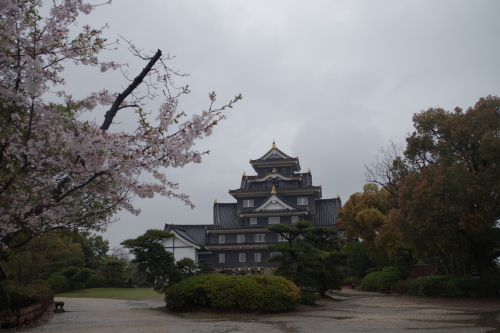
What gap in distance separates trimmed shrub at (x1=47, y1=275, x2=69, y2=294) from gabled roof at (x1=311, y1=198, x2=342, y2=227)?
23465mm

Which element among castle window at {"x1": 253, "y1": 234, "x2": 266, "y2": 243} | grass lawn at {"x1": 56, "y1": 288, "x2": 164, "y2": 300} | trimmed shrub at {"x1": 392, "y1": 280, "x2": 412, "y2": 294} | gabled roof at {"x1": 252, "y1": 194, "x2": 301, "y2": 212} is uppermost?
gabled roof at {"x1": 252, "y1": 194, "x2": 301, "y2": 212}

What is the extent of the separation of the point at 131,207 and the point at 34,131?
2085 millimetres

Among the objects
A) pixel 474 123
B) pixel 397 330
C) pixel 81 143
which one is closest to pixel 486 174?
pixel 474 123

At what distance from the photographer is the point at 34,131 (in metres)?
5.46

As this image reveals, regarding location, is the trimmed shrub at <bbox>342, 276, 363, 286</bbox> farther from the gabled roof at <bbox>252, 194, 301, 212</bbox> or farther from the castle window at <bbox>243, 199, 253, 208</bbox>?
the castle window at <bbox>243, 199, 253, 208</bbox>

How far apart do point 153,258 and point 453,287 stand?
14.6m

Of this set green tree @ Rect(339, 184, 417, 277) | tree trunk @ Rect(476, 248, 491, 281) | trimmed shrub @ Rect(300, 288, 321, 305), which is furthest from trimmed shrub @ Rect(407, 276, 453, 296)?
trimmed shrub @ Rect(300, 288, 321, 305)

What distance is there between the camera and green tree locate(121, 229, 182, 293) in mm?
17500


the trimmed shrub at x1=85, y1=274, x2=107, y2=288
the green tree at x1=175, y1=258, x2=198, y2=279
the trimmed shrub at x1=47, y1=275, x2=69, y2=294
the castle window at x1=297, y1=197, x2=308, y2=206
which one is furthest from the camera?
the castle window at x1=297, y1=197, x2=308, y2=206

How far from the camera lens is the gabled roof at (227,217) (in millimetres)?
40547

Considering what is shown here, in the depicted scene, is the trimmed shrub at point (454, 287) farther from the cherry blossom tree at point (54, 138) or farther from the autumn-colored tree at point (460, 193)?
the cherry blossom tree at point (54, 138)

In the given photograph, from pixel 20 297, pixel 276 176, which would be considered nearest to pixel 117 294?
pixel 20 297

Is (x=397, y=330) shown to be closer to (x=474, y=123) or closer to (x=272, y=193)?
(x=474, y=123)

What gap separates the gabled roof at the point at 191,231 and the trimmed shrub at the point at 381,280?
17.4 metres
